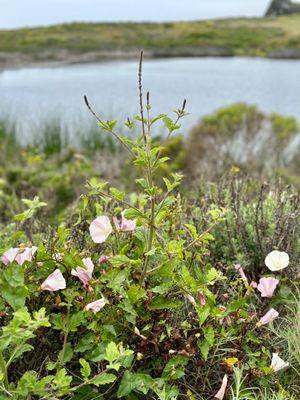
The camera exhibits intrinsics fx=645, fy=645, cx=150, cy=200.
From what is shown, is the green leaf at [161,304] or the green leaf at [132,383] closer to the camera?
the green leaf at [132,383]

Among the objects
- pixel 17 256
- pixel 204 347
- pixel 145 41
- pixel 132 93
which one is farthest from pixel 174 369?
pixel 145 41

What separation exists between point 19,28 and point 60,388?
143 feet

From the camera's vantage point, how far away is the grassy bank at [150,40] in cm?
3741

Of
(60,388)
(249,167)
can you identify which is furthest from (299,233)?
(249,167)

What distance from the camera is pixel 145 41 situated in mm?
40625

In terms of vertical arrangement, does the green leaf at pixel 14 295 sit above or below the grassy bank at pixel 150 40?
above

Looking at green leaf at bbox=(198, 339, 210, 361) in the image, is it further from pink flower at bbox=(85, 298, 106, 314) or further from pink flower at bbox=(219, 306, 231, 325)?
pink flower at bbox=(85, 298, 106, 314)

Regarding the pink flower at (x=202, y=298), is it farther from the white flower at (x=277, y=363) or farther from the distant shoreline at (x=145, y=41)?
the distant shoreline at (x=145, y=41)

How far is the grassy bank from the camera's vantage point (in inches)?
1473

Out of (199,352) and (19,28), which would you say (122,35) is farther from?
(199,352)

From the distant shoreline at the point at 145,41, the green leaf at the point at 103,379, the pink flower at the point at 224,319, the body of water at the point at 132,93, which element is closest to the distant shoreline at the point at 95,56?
the distant shoreline at the point at 145,41

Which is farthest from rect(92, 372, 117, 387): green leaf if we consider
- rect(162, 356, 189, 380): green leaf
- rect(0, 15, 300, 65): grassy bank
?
rect(0, 15, 300, 65): grassy bank

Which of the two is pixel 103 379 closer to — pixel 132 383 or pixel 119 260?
pixel 132 383

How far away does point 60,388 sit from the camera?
162 centimetres
